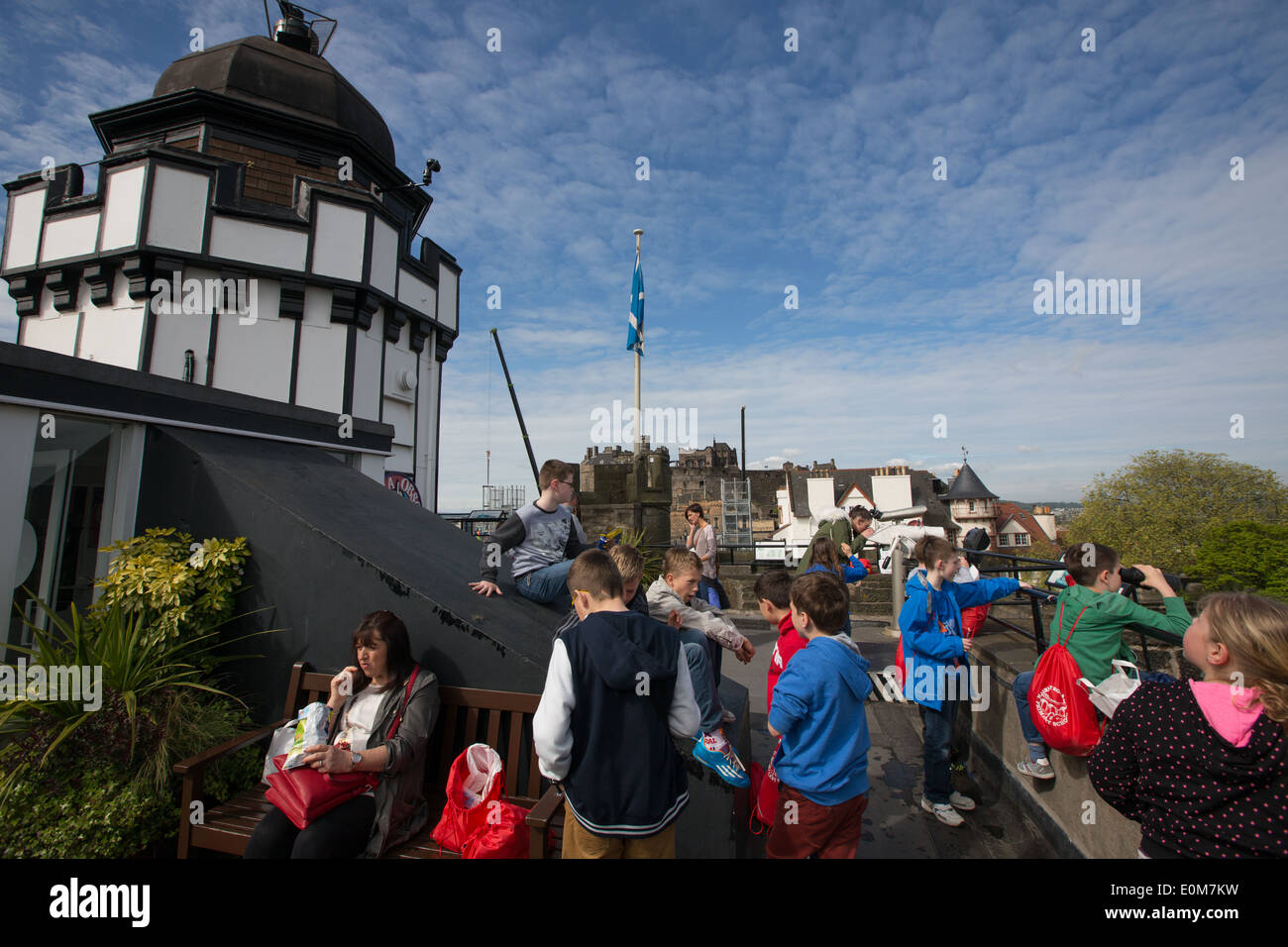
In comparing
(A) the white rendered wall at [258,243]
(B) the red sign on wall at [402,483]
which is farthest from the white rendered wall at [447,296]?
(B) the red sign on wall at [402,483]

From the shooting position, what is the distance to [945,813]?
12.5ft

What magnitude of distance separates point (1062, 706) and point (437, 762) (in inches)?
128

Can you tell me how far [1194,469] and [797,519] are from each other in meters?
26.0

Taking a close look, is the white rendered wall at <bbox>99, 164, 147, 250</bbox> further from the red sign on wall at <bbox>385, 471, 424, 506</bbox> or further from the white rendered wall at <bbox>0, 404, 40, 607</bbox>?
the white rendered wall at <bbox>0, 404, 40, 607</bbox>

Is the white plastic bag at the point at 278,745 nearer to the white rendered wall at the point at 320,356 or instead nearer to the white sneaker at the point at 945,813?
the white sneaker at the point at 945,813

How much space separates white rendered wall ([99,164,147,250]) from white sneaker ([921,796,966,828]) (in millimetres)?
15234

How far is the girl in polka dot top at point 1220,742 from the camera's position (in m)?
1.69

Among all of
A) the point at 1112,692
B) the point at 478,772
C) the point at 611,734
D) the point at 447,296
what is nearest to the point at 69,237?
the point at 447,296

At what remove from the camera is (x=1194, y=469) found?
3766 cm

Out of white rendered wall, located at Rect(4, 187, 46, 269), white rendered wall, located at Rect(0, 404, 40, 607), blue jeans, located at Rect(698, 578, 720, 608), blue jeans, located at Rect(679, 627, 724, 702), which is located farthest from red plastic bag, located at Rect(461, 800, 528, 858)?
white rendered wall, located at Rect(4, 187, 46, 269)

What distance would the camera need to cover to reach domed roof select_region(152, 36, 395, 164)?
13.4 metres

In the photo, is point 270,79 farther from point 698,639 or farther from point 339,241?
point 698,639

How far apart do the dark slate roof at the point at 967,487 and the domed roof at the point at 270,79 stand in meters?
43.9
